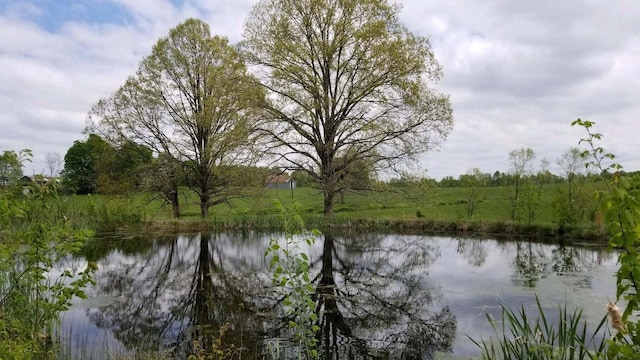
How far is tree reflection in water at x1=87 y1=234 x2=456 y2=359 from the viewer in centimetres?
648

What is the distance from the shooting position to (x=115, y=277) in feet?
36.6

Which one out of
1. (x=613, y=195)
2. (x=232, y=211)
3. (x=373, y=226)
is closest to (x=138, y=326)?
(x=613, y=195)

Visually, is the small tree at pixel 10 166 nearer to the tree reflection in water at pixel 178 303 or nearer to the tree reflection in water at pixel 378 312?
the tree reflection in water at pixel 178 303

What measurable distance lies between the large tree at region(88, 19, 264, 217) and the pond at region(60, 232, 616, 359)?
8818 mm

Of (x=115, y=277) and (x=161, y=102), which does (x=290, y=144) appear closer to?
(x=161, y=102)

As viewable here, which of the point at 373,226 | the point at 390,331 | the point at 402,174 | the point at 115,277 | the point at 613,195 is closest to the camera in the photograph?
the point at 613,195

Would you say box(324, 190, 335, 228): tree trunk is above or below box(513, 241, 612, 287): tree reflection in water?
above

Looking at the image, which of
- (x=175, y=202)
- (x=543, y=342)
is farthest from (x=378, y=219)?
(x=543, y=342)

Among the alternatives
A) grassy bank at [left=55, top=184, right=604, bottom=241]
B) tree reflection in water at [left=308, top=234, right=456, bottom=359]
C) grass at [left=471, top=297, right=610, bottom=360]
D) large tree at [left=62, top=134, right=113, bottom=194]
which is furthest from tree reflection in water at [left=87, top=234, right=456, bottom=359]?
large tree at [left=62, top=134, right=113, bottom=194]

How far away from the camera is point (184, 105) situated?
82.0 feet

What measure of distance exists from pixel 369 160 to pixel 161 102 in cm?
1215

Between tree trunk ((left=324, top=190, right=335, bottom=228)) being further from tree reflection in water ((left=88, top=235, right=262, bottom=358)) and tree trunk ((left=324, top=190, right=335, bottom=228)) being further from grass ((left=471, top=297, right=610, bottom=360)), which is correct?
grass ((left=471, top=297, right=610, bottom=360))

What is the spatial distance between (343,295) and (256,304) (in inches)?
73.2

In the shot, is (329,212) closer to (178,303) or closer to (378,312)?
(178,303)
